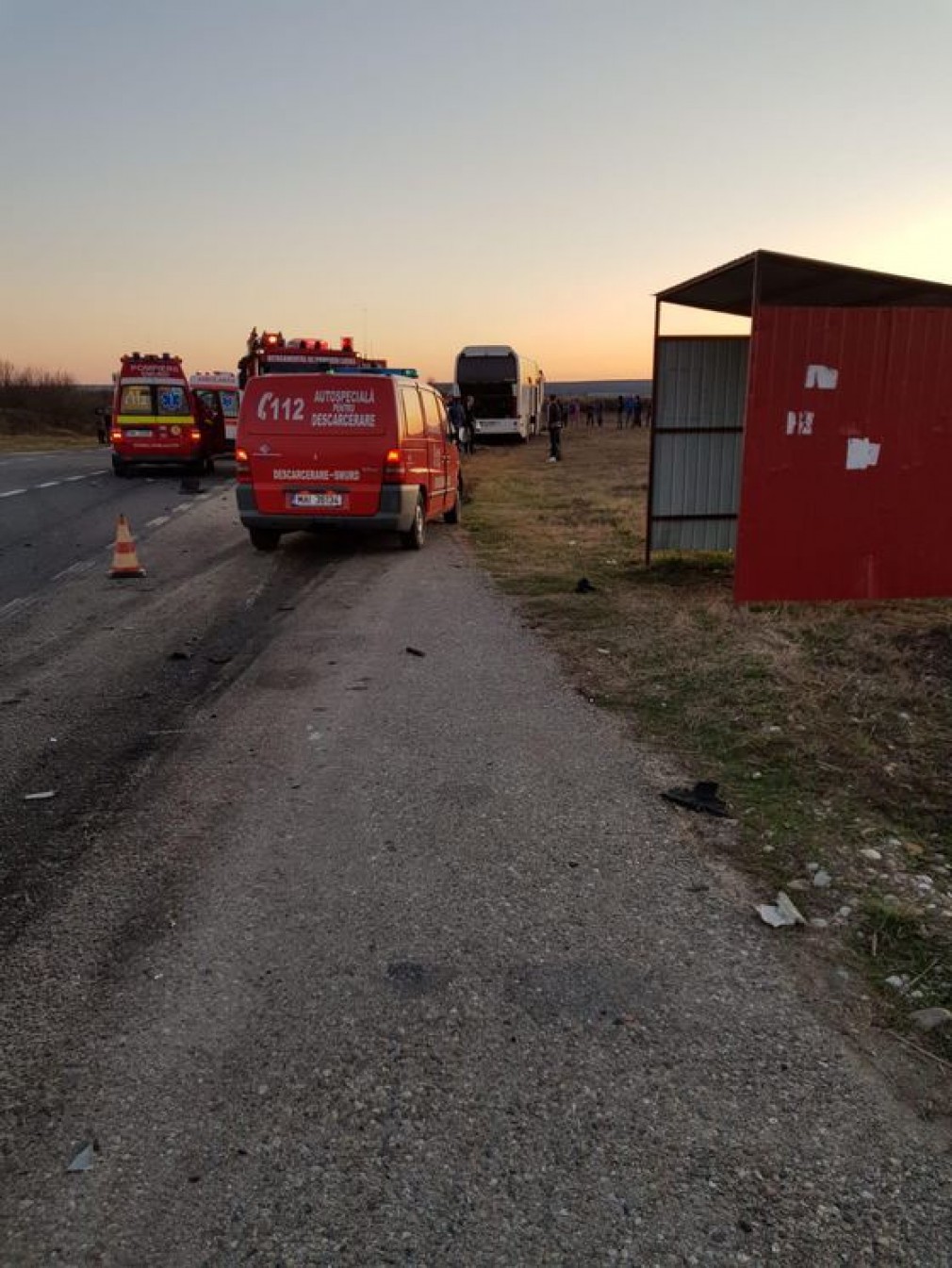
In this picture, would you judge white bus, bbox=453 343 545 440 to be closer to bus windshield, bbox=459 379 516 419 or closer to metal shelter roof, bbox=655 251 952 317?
bus windshield, bbox=459 379 516 419

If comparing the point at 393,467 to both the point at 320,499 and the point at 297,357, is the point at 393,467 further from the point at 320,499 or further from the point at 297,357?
the point at 297,357

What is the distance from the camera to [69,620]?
25.1ft

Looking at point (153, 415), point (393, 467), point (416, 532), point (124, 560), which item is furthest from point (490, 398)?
point (124, 560)

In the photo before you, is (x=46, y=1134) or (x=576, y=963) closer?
(x=46, y=1134)

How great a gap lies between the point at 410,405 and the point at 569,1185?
383 inches

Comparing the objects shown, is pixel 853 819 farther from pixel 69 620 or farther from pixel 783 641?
pixel 69 620

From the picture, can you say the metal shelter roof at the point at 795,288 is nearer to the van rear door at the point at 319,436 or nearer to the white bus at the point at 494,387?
the van rear door at the point at 319,436

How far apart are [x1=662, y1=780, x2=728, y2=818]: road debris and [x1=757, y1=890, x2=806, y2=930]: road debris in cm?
72

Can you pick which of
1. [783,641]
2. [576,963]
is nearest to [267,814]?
[576,963]

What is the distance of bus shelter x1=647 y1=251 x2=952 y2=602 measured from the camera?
7.46m

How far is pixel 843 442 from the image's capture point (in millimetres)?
7648

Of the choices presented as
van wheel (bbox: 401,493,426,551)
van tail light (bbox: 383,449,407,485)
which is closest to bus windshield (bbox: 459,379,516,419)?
van wheel (bbox: 401,493,426,551)

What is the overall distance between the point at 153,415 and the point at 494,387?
1761cm

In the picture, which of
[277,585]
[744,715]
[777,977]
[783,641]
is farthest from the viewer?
[277,585]
